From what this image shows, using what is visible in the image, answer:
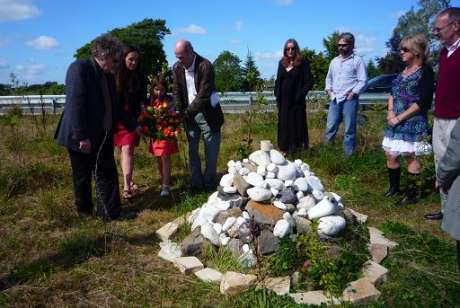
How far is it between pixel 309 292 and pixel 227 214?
1.12 metres

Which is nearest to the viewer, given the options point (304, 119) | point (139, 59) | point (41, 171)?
point (139, 59)

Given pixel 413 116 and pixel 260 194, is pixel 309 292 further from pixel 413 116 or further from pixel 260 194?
pixel 413 116

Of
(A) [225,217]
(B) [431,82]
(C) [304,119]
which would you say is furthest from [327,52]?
(A) [225,217]

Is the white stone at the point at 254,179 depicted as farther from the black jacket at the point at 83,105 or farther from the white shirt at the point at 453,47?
the white shirt at the point at 453,47

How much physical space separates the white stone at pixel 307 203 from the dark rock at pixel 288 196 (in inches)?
1.9

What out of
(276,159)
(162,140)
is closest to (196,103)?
(162,140)

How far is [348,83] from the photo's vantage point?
6.46 m

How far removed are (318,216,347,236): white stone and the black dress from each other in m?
3.11

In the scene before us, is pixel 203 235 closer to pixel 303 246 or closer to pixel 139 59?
pixel 303 246

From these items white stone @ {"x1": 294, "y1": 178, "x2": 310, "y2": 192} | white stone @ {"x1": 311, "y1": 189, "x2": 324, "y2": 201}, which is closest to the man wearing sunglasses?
white stone @ {"x1": 311, "y1": 189, "x2": 324, "y2": 201}

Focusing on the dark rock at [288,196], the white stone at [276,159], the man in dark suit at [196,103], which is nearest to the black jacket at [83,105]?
the man in dark suit at [196,103]

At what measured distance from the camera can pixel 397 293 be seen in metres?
3.13

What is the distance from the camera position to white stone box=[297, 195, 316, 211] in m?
4.00

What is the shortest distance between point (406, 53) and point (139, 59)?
2.90 metres
